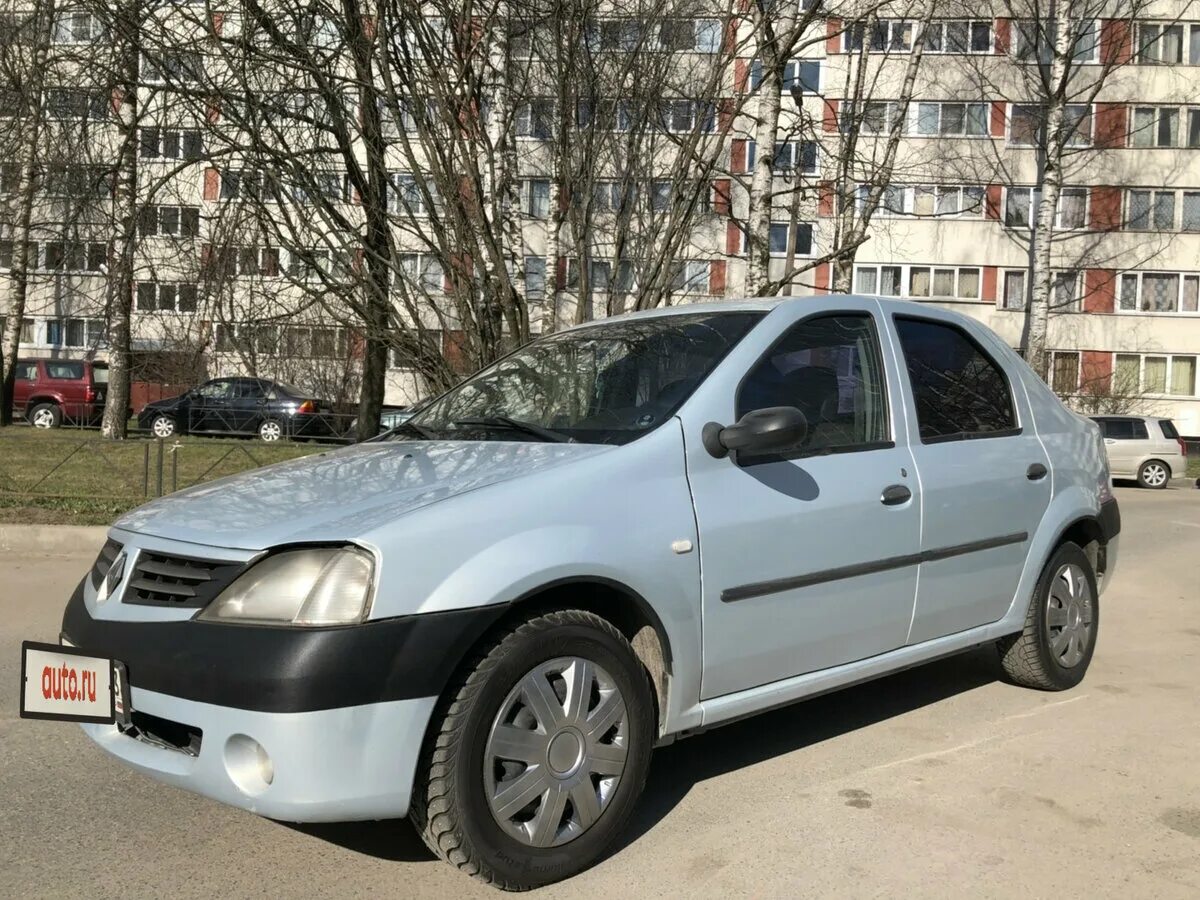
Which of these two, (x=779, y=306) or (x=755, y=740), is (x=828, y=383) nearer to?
(x=779, y=306)

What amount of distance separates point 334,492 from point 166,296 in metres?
11.3

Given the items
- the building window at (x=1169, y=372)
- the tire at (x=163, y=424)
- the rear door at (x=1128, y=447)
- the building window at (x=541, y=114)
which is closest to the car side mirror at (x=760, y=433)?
the building window at (x=541, y=114)

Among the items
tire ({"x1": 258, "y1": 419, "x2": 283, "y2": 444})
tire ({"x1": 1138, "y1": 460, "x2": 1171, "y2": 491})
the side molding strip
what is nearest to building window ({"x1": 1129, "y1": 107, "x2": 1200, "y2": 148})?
tire ({"x1": 1138, "y1": 460, "x2": 1171, "y2": 491})

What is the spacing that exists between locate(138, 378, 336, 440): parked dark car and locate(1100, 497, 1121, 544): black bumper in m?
23.0

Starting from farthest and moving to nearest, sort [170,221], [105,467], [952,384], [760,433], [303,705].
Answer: [170,221]
[105,467]
[952,384]
[760,433]
[303,705]

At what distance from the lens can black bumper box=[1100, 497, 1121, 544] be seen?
5450mm

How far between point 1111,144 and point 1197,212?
3578 mm

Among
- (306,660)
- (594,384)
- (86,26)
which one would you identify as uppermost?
(86,26)

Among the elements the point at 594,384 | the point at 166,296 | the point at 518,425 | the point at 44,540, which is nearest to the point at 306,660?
the point at 518,425

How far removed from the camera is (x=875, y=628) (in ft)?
13.6

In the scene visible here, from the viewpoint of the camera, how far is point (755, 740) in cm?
460

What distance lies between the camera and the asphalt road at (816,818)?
325 centimetres

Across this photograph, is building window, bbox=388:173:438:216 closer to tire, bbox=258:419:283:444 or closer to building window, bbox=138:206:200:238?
building window, bbox=138:206:200:238

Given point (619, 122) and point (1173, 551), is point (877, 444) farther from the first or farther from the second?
point (1173, 551)
